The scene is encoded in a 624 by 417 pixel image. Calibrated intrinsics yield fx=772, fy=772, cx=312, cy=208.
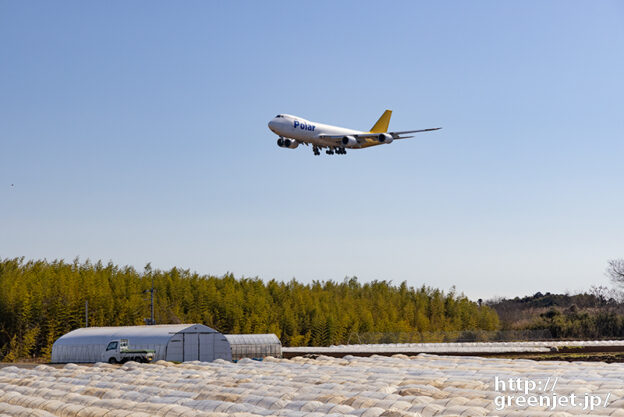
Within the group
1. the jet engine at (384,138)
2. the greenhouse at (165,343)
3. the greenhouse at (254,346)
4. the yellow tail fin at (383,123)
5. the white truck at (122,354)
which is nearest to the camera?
the white truck at (122,354)

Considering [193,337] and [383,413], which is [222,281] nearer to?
[193,337]

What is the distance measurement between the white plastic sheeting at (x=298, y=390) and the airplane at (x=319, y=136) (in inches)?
733

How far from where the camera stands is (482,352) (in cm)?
6181

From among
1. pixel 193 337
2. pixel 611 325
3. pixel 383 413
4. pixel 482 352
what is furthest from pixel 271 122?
pixel 611 325

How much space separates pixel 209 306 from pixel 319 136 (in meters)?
36.9

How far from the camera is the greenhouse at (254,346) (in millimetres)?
59969

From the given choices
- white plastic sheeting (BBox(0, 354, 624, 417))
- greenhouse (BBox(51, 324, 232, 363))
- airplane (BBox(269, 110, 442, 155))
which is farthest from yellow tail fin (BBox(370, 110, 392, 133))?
white plastic sheeting (BBox(0, 354, 624, 417))

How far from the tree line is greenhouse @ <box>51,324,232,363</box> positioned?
16.0 m

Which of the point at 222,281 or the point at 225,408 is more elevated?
the point at 222,281

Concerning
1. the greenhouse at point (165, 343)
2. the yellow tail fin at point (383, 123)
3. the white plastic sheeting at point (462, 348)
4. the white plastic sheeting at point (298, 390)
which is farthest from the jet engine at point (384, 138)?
the white plastic sheeting at point (298, 390)

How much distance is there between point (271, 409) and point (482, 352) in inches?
1593

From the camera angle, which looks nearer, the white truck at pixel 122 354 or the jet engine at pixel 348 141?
the white truck at pixel 122 354

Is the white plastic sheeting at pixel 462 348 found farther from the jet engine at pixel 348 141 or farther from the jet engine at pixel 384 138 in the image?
the jet engine at pixel 348 141

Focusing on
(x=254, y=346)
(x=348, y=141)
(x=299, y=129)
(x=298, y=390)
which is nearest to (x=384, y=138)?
(x=348, y=141)
